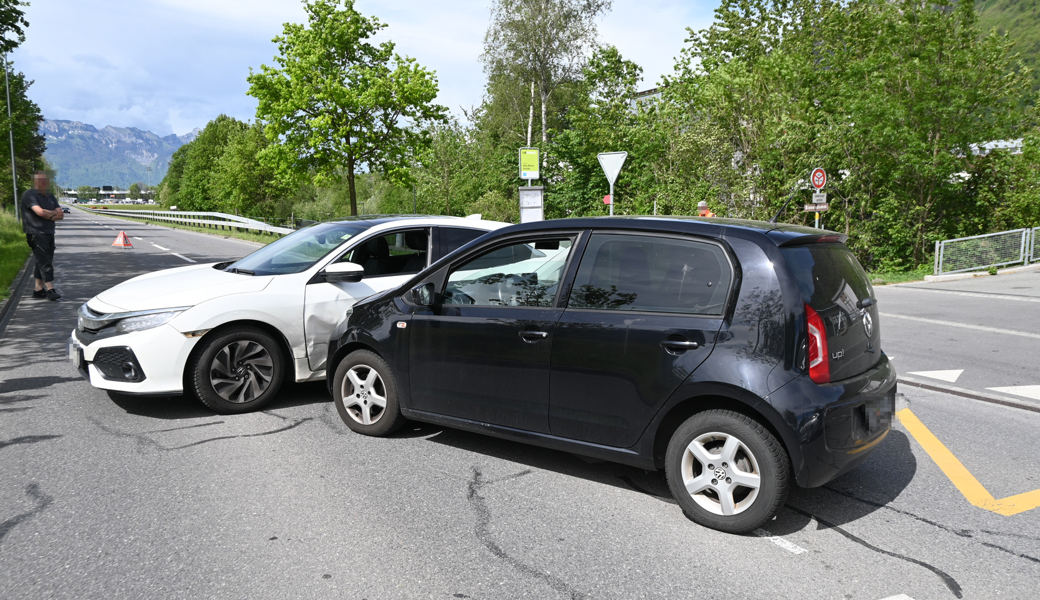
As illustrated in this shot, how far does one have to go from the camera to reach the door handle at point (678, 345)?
354cm

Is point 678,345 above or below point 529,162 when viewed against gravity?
below

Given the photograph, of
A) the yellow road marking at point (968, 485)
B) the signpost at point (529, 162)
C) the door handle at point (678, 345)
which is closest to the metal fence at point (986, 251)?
the signpost at point (529, 162)

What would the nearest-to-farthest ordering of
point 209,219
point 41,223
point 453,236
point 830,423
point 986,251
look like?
point 830,423 → point 453,236 → point 41,223 → point 986,251 → point 209,219

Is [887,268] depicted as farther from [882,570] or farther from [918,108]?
[882,570]

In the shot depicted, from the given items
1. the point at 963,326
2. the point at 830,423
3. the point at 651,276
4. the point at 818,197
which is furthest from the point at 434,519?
the point at 818,197

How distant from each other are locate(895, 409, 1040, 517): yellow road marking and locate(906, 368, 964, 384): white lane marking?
1950mm

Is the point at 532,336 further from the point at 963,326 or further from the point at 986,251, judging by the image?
the point at 986,251

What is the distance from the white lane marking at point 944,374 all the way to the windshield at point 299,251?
557cm

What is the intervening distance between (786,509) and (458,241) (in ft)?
12.3

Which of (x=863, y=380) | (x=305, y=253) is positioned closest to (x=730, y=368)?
(x=863, y=380)

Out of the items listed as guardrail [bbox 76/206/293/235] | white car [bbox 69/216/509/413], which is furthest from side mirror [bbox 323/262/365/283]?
guardrail [bbox 76/206/293/235]

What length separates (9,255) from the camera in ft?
60.8

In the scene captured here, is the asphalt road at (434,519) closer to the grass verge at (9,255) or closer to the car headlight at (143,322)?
the car headlight at (143,322)

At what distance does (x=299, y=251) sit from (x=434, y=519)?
339cm
